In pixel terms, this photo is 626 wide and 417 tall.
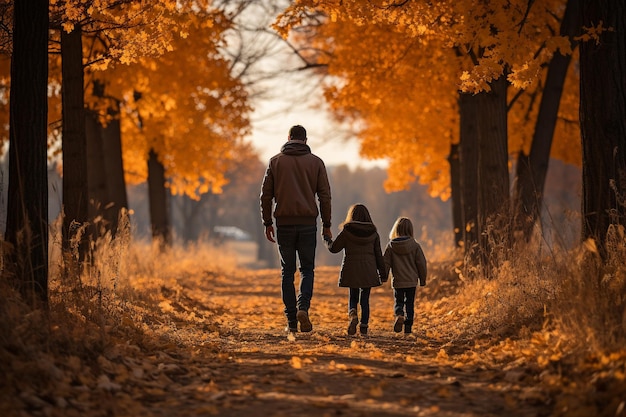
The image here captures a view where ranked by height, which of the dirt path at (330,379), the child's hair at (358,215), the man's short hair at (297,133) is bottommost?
the dirt path at (330,379)

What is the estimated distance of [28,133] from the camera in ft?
23.4

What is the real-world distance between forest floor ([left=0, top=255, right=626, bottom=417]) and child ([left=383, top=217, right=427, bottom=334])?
0.36 m

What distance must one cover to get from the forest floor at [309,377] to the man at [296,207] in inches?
23.7

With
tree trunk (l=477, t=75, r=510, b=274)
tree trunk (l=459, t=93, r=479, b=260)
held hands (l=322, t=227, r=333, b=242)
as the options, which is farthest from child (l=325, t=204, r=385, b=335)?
tree trunk (l=459, t=93, r=479, b=260)

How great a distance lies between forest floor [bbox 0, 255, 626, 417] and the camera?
5395 millimetres

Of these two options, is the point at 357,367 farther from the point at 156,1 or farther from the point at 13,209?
the point at 156,1

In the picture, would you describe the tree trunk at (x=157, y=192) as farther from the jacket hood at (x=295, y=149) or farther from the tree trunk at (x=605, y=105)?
the tree trunk at (x=605, y=105)

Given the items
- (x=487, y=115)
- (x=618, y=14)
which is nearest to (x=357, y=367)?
(x=618, y=14)

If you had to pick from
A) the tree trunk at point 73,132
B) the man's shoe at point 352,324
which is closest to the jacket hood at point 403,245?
the man's shoe at point 352,324

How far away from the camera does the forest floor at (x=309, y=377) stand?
539 cm

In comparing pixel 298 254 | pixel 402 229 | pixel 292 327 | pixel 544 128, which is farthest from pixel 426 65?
pixel 292 327

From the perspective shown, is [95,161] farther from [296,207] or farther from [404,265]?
[404,265]

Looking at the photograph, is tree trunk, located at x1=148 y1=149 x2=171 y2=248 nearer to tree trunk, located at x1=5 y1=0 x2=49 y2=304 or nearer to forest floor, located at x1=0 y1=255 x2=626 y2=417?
forest floor, located at x1=0 y1=255 x2=626 y2=417

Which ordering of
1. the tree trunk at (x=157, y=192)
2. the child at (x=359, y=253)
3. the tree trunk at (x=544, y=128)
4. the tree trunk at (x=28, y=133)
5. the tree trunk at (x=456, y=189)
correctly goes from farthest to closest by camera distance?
1. the tree trunk at (x=157, y=192)
2. the tree trunk at (x=456, y=189)
3. the tree trunk at (x=544, y=128)
4. the child at (x=359, y=253)
5. the tree trunk at (x=28, y=133)
